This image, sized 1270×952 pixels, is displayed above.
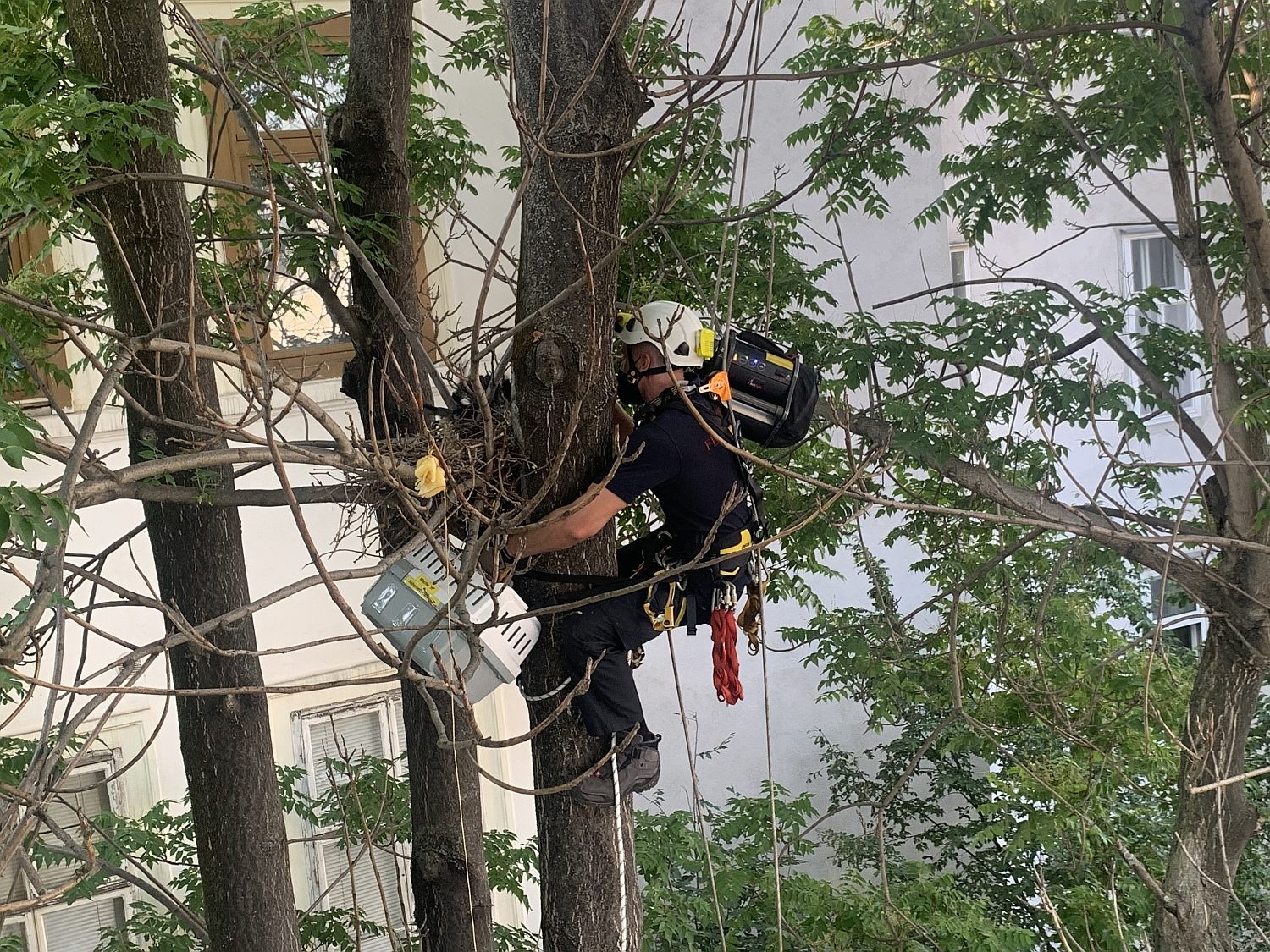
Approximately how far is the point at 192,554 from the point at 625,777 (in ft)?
5.71

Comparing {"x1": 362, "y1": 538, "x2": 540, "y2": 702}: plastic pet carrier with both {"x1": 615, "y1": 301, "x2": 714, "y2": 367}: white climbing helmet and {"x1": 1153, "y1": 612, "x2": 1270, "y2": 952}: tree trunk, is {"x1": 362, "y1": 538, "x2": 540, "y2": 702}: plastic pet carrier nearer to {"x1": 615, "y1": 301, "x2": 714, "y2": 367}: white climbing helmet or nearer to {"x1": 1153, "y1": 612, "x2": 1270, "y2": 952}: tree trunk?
{"x1": 615, "y1": 301, "x2": 714, "y2": 367}: white climbing helmet

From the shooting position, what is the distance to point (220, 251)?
6.46m

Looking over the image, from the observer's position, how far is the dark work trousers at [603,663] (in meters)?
3.23

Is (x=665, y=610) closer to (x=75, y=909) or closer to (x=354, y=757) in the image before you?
(x=354, y=757)

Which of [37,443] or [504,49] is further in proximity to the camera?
[504,49]

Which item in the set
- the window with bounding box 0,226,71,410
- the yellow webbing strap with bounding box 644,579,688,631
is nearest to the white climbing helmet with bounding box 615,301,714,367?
the yellow webbing strap with bounding box 644,579,688,631

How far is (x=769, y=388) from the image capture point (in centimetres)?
357

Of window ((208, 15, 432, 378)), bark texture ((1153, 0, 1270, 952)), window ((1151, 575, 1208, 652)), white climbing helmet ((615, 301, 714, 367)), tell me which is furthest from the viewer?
window ((1151, 575, 1208, 652))

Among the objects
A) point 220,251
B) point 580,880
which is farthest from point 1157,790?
point 220,251

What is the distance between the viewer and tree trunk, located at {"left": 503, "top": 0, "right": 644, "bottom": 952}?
2.81m

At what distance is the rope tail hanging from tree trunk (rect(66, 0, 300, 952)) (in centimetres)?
164

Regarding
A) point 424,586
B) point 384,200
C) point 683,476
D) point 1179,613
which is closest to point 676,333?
point 683,476

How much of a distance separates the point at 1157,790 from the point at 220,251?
6.71 m

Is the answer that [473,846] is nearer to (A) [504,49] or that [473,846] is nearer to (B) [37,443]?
(B) [37,443]
